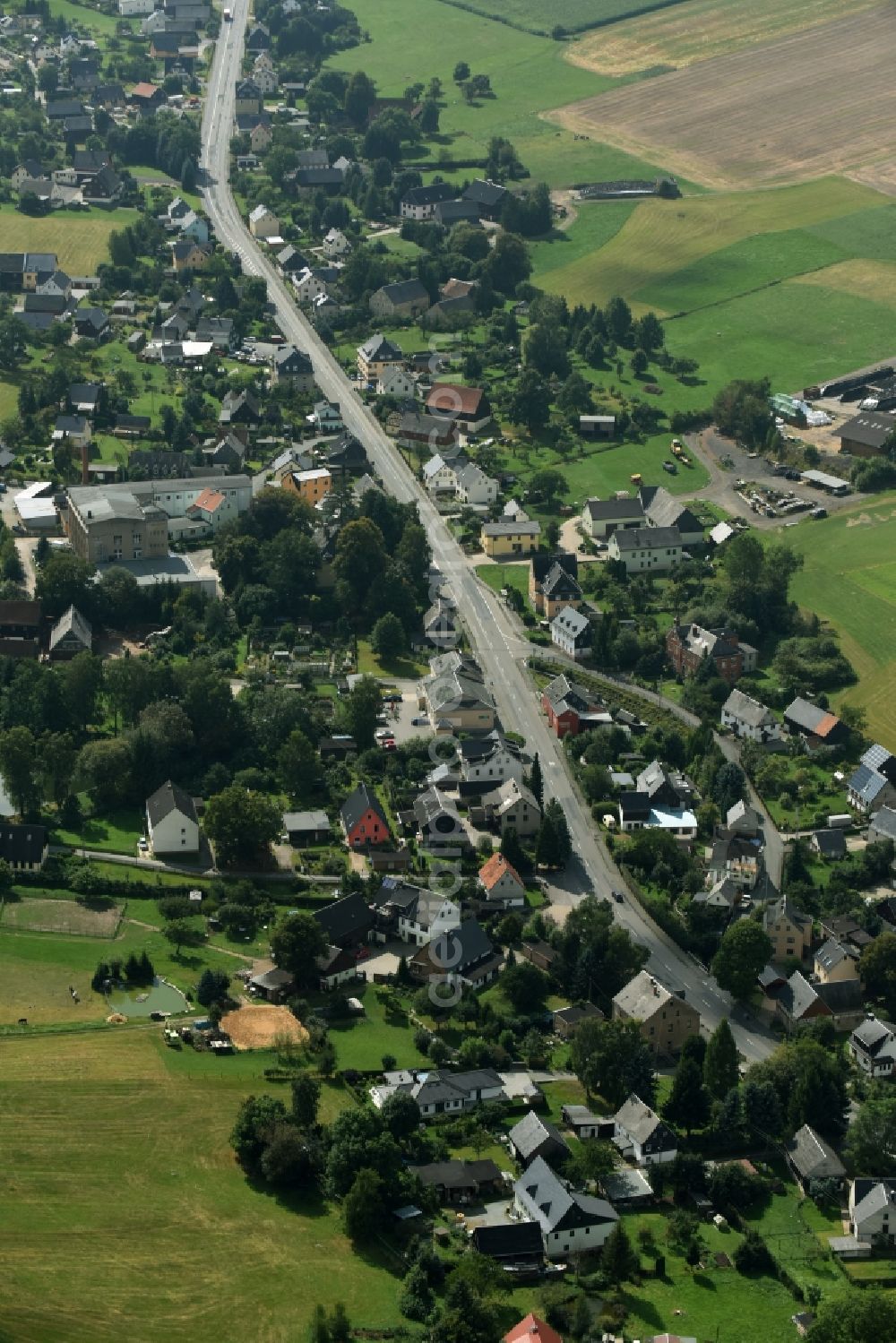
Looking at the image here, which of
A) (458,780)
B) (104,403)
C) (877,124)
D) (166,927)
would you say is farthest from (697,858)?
(877,124)

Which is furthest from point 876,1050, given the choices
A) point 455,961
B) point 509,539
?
point 509,539

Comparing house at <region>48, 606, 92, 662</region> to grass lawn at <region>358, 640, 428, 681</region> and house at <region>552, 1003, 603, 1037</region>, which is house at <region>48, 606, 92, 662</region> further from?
house at <region>552, 1003, 603, 1037</region>

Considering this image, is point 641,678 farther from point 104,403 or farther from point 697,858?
point 104,403

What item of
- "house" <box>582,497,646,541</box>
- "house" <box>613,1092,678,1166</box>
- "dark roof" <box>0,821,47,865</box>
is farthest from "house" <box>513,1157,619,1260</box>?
"house" <box>582,497,646,541</box>

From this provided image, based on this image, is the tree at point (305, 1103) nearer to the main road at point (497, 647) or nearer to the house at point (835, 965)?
the main road at point (497, 647)

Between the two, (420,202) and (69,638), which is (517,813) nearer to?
(69,638)

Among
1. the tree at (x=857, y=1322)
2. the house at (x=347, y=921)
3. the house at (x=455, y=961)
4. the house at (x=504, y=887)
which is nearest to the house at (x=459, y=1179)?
the tree at (x=857, y=1322)
